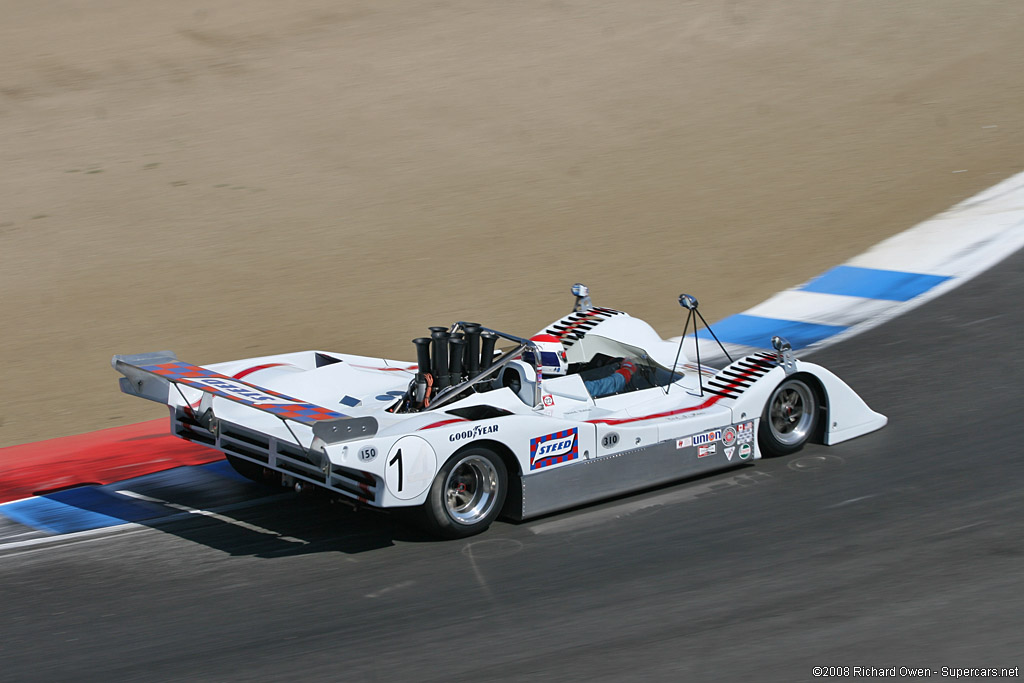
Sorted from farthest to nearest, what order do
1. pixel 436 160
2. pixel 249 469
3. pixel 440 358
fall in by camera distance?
pixel 436 160 < pixel 249 469 < pixel 440 358

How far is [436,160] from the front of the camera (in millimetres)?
18359

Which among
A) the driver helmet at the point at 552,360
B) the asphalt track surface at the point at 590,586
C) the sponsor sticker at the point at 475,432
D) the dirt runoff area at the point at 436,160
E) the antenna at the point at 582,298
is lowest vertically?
the asphalt track surface at the point at 590,586

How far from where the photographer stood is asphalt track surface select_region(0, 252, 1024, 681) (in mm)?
5906

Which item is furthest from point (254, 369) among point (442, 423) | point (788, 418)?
point (788, 418)

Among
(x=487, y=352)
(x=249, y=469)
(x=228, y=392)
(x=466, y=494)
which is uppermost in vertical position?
(x=487, y=352)

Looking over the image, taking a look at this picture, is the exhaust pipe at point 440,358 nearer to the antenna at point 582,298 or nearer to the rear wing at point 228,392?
the rear wing at point 228,392

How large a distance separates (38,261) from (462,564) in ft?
30.8

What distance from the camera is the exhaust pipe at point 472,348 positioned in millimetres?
7898

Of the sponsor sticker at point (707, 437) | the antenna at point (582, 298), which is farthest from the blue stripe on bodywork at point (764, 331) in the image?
the sponsor sticker at point (707, 437)

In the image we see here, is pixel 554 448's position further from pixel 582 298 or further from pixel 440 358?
pixel 582 298

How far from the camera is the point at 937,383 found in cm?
1023

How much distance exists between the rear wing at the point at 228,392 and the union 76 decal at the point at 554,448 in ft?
3.61

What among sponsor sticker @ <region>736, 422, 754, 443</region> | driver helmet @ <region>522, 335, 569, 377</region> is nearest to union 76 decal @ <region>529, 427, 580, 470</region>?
driver helmet @ <region>522, 335, 569, 377</region>

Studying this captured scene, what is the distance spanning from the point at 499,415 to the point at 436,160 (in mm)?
11359
